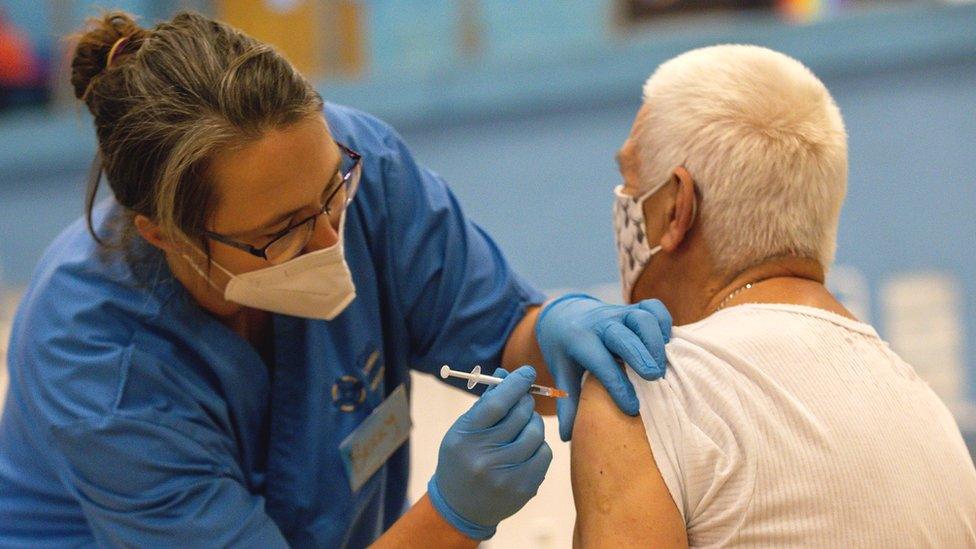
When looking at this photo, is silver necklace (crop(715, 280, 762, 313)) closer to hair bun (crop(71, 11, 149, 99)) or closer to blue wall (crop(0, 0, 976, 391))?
hair bun (crop(71, 11, 149, 99))

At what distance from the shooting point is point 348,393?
1720mm

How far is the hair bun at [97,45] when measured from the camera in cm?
147

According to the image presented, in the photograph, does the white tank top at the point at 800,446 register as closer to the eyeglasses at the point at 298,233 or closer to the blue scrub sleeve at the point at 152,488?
the eyeglasses at the point at 298,233

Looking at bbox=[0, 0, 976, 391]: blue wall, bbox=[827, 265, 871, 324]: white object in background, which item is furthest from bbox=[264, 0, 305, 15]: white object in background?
bbox=[827, 265, 871, 324]: white object in background

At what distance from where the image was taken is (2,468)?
1687 mm

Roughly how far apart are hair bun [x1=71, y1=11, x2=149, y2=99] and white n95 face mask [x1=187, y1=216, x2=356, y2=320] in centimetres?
29

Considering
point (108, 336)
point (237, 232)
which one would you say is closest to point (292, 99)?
point (237, 232)

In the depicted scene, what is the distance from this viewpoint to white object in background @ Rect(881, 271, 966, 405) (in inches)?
156

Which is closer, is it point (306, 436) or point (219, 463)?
point (219, 463)

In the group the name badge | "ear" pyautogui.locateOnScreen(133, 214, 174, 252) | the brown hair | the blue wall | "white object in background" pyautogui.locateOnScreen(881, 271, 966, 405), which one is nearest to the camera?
the brown hair

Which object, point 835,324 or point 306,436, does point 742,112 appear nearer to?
point 835,324

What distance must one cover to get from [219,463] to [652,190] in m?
0.72

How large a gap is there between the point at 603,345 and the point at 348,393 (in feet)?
1.57

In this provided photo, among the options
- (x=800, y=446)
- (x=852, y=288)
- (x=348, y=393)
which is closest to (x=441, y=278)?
(x=348, y=393)
